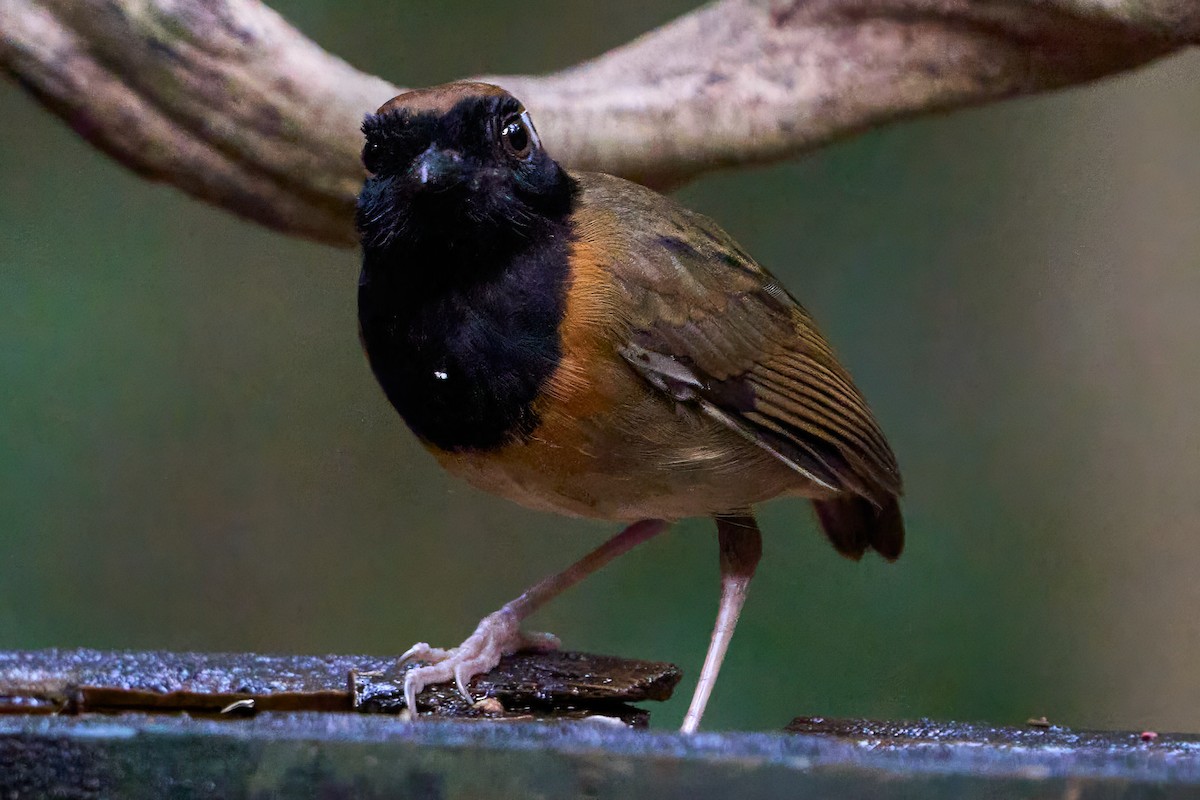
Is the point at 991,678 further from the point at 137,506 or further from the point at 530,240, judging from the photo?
the point at 137,506

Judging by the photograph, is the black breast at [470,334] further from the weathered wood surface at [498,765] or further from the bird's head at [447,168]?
the weathered wood surface at [498,765]

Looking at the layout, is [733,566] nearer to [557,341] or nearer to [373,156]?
[557,341]

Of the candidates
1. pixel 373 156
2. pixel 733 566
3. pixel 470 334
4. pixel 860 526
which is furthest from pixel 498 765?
pixel 860 526

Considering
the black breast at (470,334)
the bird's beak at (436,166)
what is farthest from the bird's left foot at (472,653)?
the bird's beak at (436,166)

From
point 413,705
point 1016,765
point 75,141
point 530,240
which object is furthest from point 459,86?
point 75,141

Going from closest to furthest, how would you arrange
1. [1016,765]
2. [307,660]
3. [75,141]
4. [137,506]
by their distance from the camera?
[1016,765], [307,660], [75,141], [137,506]
